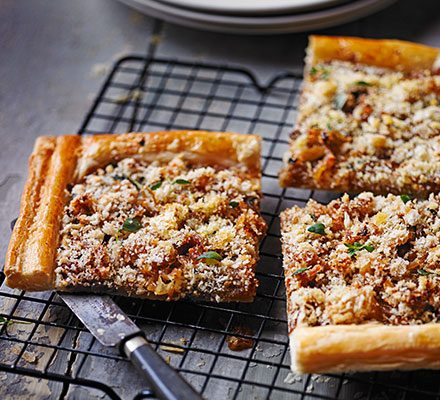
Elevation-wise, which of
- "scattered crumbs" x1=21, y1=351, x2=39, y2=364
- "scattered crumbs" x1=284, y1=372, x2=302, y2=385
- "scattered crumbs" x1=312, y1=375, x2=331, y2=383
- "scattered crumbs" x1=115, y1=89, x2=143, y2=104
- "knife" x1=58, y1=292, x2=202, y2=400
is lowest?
"scattered crumbs" x1=312, y1=375, x2=331, y2=383

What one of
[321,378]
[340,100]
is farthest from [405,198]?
[321,378]

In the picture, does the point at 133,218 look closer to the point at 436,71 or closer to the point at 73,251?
the point at 73,251

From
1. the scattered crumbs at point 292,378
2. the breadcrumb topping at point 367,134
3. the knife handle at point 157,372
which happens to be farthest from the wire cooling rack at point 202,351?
the breadcrumb topping at point 367,134

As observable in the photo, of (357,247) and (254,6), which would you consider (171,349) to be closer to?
(357,247)

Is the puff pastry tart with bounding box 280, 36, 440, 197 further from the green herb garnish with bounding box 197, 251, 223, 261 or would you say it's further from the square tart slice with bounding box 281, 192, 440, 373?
the green herb garnish with bounding box 197, 251, 223, 261

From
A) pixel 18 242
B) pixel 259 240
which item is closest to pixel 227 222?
pixel 259 240

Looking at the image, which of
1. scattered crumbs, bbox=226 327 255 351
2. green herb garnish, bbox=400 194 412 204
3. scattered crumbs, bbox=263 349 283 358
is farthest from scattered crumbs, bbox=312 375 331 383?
green herb garnish, bbox=400 194 412 204

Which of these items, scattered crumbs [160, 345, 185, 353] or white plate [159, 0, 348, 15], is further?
white plate [159, 0, 348, 15]
